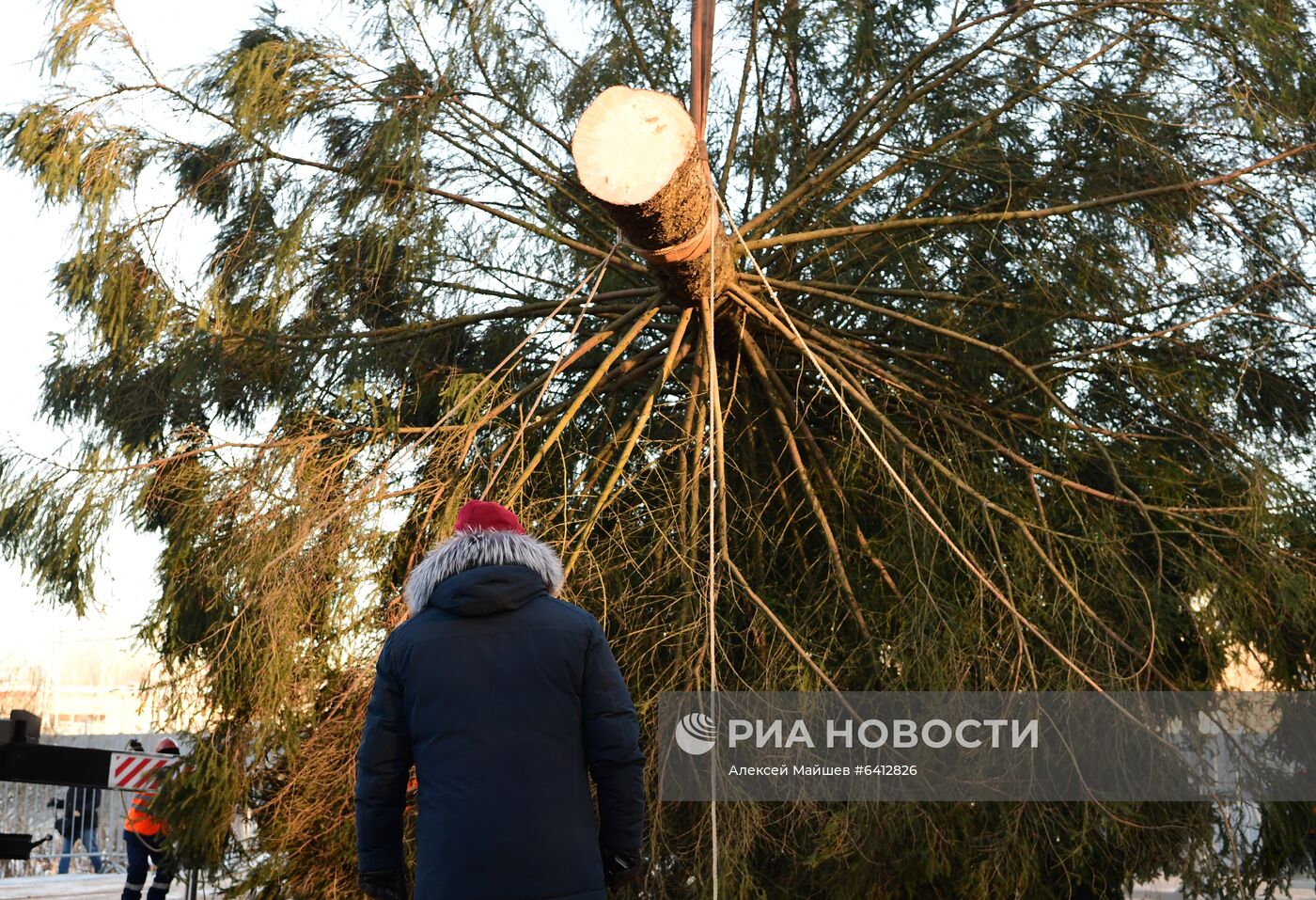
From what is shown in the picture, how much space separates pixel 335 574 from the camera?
4754 millimetres

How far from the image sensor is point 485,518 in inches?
115

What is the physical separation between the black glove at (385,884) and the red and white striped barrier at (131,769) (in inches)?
105

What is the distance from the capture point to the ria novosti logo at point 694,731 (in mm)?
4652

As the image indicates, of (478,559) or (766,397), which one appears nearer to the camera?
(478,559)

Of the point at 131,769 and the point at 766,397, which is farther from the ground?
the point at 766,397

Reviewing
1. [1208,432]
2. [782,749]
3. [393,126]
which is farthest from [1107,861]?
[393,126]

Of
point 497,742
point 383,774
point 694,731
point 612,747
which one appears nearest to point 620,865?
point 612,747

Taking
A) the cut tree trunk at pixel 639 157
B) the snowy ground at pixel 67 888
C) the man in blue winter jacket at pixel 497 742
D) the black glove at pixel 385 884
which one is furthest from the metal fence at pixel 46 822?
the man in blue winter jacket at pixel 497 742

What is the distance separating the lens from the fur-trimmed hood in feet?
9.29

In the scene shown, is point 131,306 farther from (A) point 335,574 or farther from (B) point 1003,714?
(B) point 1003,714

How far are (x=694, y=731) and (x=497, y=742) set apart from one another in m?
2.09

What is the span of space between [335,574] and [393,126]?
1.82 metres

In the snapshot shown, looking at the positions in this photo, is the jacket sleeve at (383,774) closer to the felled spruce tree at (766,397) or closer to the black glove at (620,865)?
the black glove at (620,865)

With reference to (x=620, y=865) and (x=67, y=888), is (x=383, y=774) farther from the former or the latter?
(x=67, y=888)
